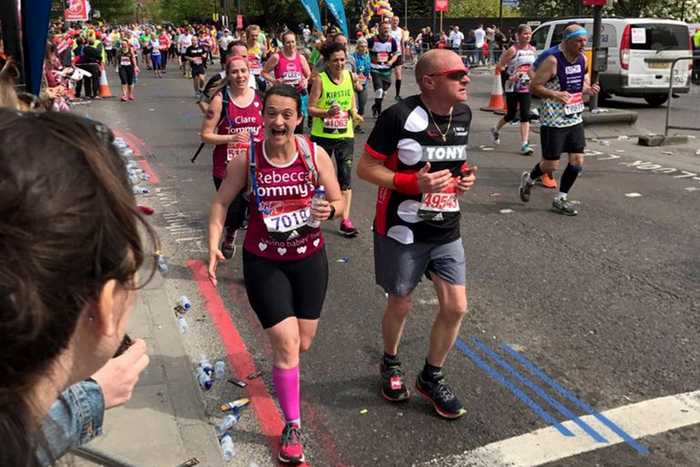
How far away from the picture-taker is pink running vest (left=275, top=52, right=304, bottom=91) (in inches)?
384

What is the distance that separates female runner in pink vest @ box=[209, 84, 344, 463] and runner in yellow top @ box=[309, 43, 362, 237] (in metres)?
3.13

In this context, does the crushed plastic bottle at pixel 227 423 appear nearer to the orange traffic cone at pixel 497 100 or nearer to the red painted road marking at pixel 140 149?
the red painted road marking at pixel 140 149

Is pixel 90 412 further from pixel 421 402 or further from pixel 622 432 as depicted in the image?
pixel 622 432

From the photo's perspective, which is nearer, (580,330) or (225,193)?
(225,193)

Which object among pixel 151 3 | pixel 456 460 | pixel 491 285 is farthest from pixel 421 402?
pixel 151 3

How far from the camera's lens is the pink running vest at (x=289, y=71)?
32.0 ft

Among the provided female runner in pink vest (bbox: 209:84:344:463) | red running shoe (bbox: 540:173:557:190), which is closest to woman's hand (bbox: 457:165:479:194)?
female runner in pink vest (bbox: 209:84:344:463)

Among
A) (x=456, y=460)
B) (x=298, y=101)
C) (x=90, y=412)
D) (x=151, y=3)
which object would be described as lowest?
(x=456, y=460)

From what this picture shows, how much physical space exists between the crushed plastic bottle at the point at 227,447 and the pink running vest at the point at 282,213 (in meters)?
0.92

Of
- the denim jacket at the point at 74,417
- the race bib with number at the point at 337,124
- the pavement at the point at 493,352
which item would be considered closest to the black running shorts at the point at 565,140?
the pavement at the point at 493,352

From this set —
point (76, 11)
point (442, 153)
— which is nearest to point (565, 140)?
point (442, 153)

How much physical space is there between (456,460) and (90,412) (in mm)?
2207

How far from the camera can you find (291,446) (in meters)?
3.21

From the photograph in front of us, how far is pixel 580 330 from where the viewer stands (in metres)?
4.66
